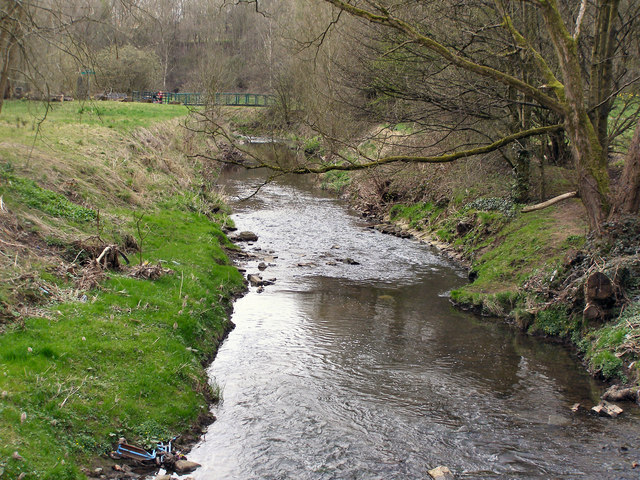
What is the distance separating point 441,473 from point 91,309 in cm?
619

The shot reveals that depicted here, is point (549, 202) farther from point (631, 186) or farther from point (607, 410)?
point (607, 410)

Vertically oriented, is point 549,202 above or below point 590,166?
below

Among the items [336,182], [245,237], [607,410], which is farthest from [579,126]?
[336,182]

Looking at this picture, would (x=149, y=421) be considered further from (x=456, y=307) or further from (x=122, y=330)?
(x=456, y=307)

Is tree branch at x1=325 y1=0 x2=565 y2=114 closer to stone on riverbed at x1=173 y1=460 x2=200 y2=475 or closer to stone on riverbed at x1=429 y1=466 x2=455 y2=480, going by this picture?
stone on riverbed at x1=429 y1=466 x2=455 y2=480

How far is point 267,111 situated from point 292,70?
36.1 feet

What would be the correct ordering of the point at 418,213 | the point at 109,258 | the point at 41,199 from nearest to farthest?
1. the point at 109,258
2. the point at 41,199
3. the point at 418,213

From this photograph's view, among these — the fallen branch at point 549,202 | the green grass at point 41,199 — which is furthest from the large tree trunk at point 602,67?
the green grass at point 41,199

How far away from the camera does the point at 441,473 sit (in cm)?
764

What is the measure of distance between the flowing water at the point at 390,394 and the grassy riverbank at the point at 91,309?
856 millimetres

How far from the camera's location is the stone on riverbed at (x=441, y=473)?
7.58m

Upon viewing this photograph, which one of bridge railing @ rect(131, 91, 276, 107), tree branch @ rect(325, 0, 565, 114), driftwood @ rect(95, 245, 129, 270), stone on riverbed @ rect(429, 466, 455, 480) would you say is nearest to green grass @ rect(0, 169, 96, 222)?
driftwood @ rect(95, 245, 129, 270)

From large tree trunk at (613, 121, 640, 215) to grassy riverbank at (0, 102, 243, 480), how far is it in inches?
348

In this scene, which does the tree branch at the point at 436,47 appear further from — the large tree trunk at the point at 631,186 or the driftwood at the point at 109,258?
the driftwood at the point at 109,258
